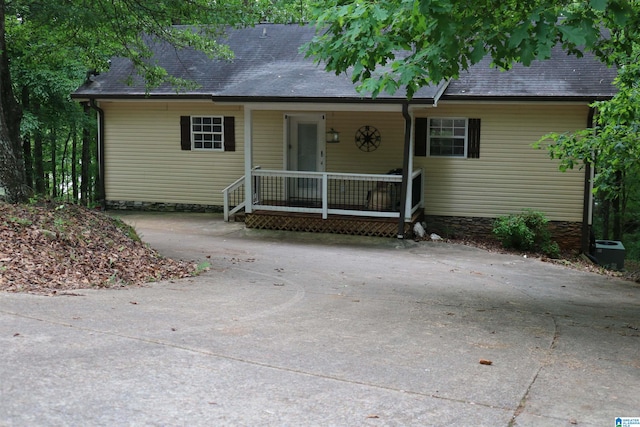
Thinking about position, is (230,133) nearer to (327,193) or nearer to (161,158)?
(161,158)

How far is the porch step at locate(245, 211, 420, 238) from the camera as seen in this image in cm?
1553

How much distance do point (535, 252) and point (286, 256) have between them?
21.2ft

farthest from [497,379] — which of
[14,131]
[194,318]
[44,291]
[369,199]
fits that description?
[369,199]

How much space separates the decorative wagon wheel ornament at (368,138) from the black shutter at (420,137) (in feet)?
3.18

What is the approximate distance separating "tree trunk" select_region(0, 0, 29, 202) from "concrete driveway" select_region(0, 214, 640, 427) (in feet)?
10.4

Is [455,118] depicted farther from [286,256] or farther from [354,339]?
[354,339]

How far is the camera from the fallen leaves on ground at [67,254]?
7.59 metres

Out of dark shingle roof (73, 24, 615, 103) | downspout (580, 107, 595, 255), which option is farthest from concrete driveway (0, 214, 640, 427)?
downspout (580, 107, 595, 255)

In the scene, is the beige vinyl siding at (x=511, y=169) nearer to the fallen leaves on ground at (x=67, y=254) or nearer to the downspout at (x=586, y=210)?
the downspout at (x=586, y=210)

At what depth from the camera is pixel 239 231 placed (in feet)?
52.4

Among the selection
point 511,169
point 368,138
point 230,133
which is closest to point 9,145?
point 230,133

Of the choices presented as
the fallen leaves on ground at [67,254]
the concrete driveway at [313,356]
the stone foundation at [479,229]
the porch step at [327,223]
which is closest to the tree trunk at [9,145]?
the fallen leaves on ground at [67,254]

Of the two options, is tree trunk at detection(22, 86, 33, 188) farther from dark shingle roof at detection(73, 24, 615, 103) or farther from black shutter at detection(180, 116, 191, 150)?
black shutter at detection(180, 116, 191, 150)

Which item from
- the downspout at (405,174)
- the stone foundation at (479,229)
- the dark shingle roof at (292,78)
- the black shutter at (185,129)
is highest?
the dark shingle roof at (292,78)
